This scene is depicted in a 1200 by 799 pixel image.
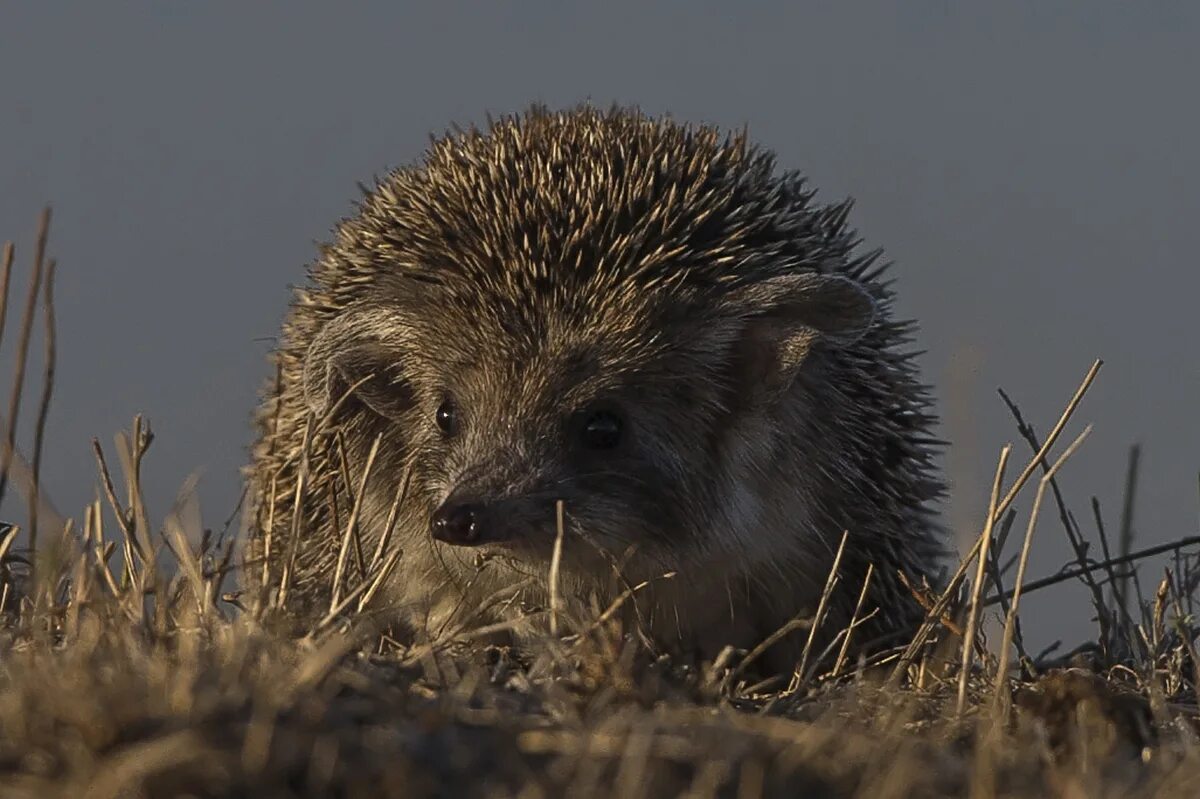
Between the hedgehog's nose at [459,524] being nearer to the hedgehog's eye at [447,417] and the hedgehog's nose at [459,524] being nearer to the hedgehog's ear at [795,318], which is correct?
the hedgehog's eye at [447,417]

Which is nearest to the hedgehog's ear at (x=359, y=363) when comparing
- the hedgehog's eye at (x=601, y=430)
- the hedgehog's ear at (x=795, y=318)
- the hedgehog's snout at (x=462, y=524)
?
the hedgehog's eye at (x=601, y=430)

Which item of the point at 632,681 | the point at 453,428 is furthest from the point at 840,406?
the point at 632,681

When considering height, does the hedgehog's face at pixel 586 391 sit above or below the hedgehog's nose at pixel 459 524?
above

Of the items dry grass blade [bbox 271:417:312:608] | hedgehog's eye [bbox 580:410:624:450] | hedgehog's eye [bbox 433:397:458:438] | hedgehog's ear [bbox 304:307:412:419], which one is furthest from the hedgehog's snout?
hedgehog's ear [bbox 304:307:412:419]

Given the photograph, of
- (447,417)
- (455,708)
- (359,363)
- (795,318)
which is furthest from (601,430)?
(455,708)

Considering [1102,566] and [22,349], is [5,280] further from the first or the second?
[1102,566]

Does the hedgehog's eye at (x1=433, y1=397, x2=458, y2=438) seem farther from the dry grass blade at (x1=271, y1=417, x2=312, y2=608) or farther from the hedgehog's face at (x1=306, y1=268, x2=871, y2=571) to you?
the dry grass blade at (x1=271, y1=417, x2=312, y2=608)
